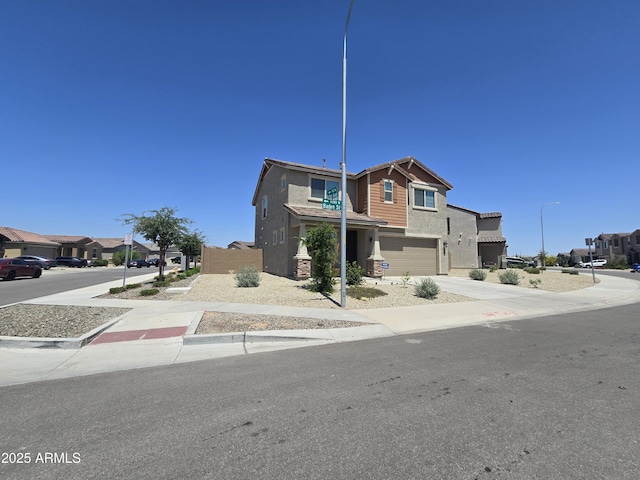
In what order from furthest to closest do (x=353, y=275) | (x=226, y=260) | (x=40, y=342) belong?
1. (x=226, y=260)
2. (x=353, y=275)
3. (x=40, y=342)

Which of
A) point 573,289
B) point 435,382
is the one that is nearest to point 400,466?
point 435,382

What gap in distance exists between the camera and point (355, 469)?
266 cm

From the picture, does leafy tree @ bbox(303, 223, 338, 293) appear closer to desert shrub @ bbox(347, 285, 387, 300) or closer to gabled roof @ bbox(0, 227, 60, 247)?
desert shrub @ bbox(347, 285, 387, 300)

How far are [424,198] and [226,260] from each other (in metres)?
15.5

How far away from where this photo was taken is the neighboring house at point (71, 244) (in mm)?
57719

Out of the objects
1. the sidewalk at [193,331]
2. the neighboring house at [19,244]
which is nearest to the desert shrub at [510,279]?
the sidewalk at [193,331]

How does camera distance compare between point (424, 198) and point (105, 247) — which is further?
point (105, 247)

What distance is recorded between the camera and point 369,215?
20953 millimetres

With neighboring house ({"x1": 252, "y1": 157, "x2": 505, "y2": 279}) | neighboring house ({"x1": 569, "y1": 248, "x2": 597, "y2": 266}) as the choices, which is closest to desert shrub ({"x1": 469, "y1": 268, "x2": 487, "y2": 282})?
neighboring house ({"x1": 252, "y1": 157, "x2": 505, "y2": 279})

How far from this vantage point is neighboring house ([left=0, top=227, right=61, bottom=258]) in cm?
4257

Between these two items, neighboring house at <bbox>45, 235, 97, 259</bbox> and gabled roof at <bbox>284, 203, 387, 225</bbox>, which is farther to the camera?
neighboring house at <bbox>45, 235, 97, 259</bbox>

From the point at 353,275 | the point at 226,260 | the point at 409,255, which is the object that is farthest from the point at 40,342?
the point at 409,255

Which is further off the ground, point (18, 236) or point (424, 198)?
point (424, 198)

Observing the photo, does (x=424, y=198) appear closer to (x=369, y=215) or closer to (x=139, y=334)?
(x=369, y=215)
